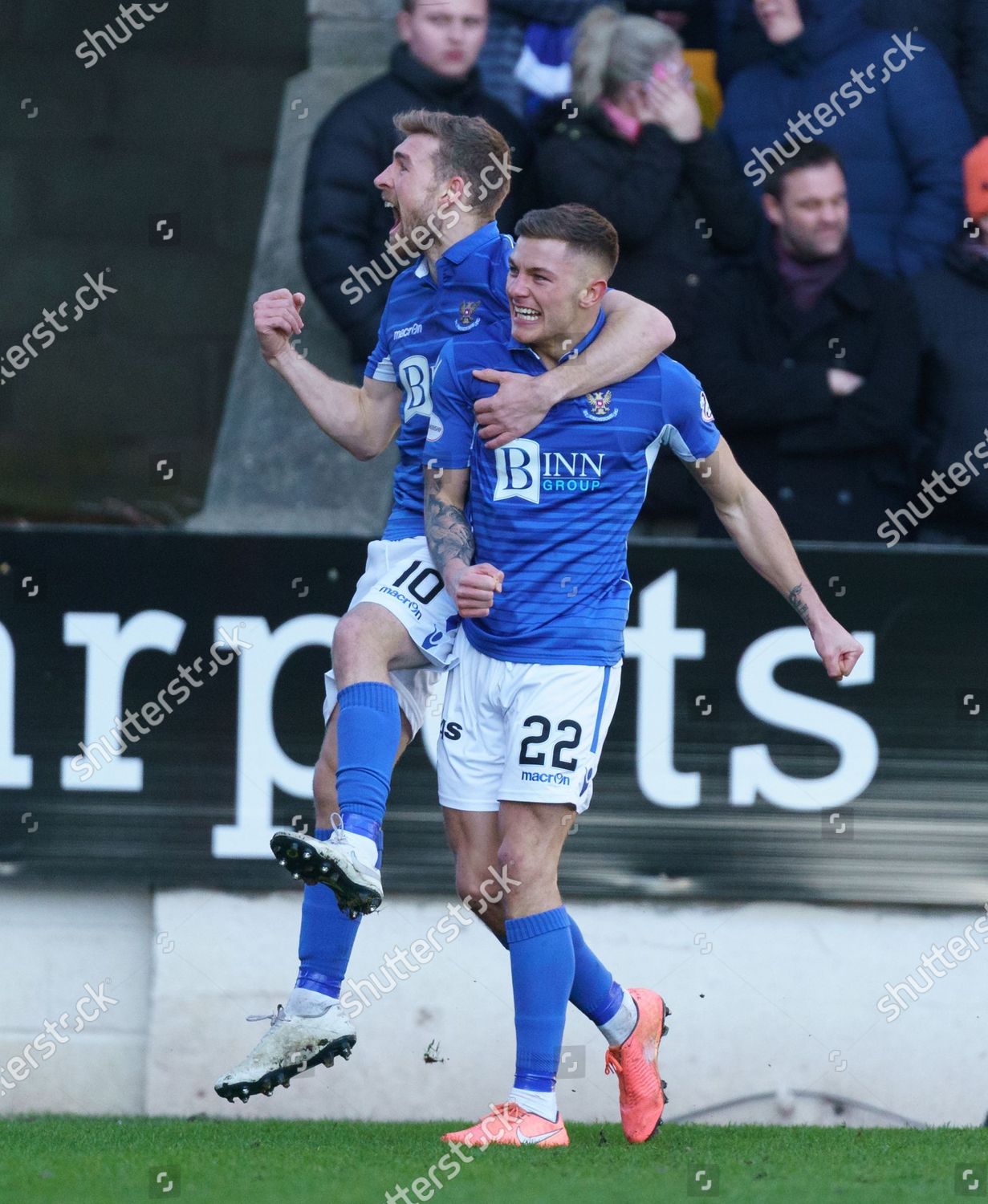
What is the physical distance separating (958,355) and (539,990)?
105 inches

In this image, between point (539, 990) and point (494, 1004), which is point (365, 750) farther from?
point (494, 1004)

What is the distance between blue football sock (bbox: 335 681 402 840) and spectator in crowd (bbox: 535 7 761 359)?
2.13 meters

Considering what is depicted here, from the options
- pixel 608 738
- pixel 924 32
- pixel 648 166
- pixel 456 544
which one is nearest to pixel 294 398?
pixel 648 166

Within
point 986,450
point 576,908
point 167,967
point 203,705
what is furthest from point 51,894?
point 986,450

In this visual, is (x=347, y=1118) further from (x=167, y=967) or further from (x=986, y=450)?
(x=986, y=450)

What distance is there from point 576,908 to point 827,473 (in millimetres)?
1582

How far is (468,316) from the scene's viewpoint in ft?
13.5

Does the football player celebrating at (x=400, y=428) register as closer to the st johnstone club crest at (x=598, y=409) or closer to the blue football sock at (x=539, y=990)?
the st johnstone club crest at (x=598, y=409)

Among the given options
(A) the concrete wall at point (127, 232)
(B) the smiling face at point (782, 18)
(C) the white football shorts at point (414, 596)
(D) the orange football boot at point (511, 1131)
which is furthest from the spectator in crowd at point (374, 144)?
(D) the orange football boot at point (511, 1131)

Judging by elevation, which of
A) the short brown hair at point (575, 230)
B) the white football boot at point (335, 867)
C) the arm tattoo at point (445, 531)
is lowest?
the white football boot at point (335, 867)

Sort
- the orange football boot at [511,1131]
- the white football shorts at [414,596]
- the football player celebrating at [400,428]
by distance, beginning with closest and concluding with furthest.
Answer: the football player celebrating at [400,428]
the orange football boot at [511,1131]
the white football shorts at [414,596]

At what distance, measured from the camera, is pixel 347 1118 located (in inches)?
229

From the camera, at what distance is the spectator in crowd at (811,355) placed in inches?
220

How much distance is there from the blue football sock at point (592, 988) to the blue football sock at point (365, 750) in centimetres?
67
